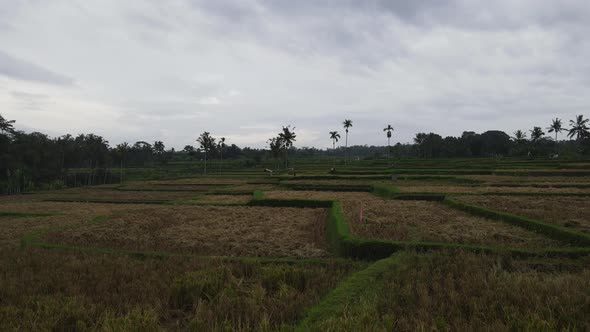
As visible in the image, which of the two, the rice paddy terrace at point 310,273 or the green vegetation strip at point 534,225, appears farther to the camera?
the green vegetation strip at point 534,225

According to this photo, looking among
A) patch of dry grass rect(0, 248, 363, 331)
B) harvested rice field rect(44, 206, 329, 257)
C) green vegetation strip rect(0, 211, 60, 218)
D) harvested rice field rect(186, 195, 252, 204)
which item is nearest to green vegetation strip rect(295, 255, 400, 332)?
patch of dry grass rect(0, 248, 363, 331)

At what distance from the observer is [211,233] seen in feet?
39.1

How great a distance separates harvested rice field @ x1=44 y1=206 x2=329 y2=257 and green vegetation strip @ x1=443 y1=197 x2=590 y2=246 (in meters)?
6.46

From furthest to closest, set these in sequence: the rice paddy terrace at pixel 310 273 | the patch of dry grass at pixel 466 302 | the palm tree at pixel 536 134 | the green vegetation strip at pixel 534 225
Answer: the palm tree at pixel 536 134, the green vegetation strip at pixel 534 225, the rice paddy terrace at pixel 310 273, the patch of dry grass at pixel 466 302

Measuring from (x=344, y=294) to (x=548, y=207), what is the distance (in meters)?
13.3

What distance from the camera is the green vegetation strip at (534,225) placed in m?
8.62

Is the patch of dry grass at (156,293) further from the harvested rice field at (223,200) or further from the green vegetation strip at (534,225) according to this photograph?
the harvested rice field at (223,200)

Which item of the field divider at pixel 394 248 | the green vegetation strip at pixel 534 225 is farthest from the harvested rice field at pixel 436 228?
the field divider at pixel 394 248

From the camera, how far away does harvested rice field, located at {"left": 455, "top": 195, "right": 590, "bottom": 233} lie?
10984mm

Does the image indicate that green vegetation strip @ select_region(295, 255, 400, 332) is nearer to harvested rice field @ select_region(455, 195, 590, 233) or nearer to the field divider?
the field divider

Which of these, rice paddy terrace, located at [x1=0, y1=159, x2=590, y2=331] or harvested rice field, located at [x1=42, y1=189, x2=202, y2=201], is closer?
rice paddy terrace, located at [x1=0, y1=159, x2=590, y2=331]

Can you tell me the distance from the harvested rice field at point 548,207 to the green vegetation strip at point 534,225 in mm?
766

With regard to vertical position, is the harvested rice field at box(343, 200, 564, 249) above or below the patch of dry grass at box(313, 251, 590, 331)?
below

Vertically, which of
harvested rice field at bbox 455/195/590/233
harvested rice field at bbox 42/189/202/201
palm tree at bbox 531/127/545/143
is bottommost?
harvested rice field at bbox 42/189/202/201
